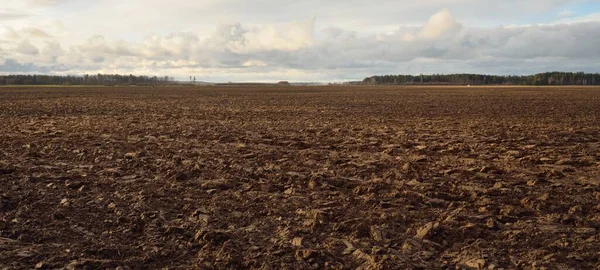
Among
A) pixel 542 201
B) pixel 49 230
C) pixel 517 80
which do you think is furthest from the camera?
pixel 517 80

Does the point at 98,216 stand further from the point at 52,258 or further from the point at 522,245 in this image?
the point at 522,245

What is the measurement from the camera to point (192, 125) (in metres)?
17.7

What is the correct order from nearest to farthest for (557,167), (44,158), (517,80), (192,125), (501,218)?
(501,218), (557,167), (44,158), (192,125), (517,80)

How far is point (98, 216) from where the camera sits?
625 cm

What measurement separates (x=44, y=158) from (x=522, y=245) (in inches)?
374

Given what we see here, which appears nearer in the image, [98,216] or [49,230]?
[49,230]

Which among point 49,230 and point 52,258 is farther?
point 49,230

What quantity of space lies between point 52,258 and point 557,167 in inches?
348

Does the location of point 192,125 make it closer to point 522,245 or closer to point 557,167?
point 557,167

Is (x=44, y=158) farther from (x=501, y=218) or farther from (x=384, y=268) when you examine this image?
(x=501, y=218)

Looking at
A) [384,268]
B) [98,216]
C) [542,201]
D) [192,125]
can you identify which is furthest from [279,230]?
[192,125]

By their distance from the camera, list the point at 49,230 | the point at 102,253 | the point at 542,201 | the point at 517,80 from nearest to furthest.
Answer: the point at 102,253, the point at 49,230, the point at 542,201, the point at 517,80

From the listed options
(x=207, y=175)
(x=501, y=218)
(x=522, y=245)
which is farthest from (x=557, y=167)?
(x=207, y=175)

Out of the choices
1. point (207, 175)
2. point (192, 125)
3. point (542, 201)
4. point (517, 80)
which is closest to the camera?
point (542, 201)
